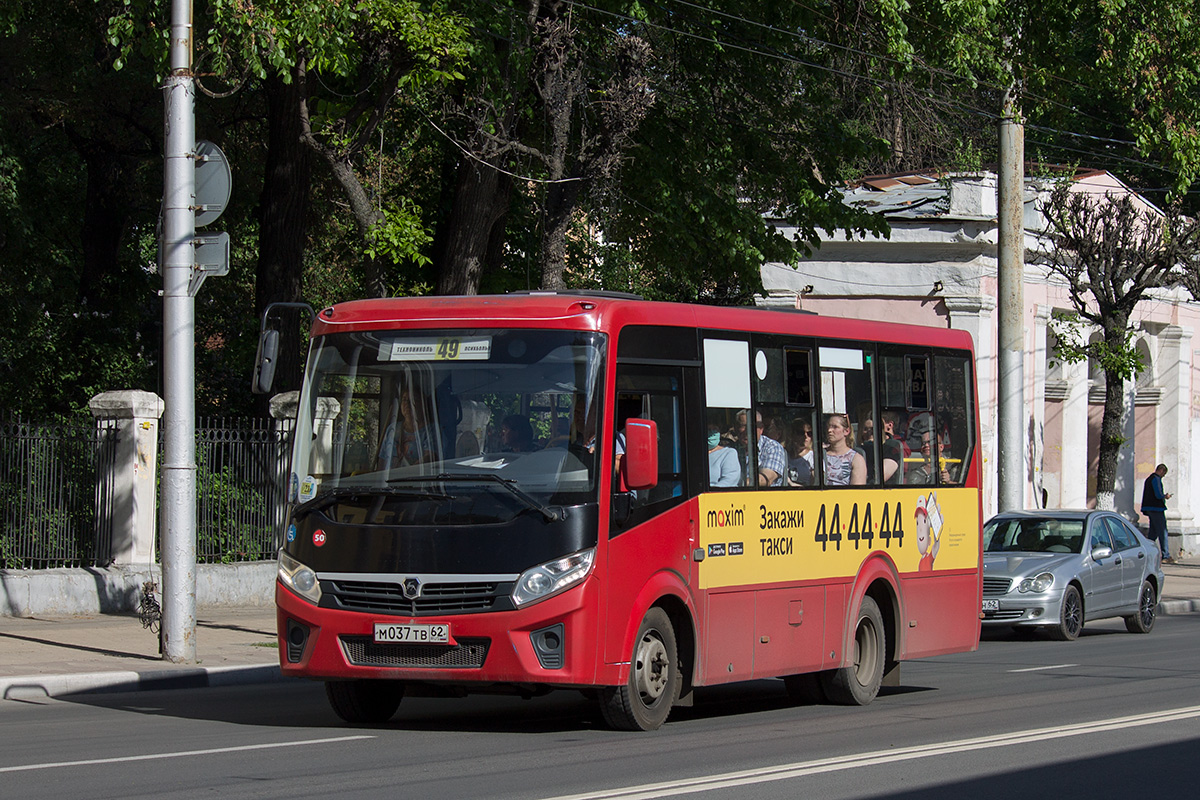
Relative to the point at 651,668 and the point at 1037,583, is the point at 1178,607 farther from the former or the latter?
the point at 651,668

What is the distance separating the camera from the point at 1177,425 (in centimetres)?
3669

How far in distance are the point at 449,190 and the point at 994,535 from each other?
10.6 m

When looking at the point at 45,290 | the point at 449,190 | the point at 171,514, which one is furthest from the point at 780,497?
the point at 45,290

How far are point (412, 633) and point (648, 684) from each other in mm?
1584

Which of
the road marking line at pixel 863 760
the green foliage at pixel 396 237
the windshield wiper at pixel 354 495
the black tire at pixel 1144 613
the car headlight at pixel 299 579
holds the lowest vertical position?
the black tire at pixel 1144 613

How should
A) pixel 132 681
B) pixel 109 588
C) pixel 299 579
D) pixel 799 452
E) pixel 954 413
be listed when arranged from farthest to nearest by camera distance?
pixel 109 588
pixel 954 413
pixel 132 681
pixel 799 452
pixel 299 579

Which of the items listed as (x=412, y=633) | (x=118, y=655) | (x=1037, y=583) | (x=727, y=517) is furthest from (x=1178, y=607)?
(x=412, y=633)

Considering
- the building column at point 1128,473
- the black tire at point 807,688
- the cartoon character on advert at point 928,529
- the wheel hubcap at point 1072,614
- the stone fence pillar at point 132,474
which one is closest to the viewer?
the black tire at point 807,688

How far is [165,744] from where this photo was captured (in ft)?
29.9

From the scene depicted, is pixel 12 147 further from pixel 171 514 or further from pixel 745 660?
pixel 745 660

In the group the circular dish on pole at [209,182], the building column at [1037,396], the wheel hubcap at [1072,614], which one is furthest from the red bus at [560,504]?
the building column at [1037,396]

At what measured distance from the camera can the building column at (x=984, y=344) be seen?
1158 inches

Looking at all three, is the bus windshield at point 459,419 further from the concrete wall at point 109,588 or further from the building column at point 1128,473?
the building column at point 1128,473

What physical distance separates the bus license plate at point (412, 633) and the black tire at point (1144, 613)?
13616 mm
